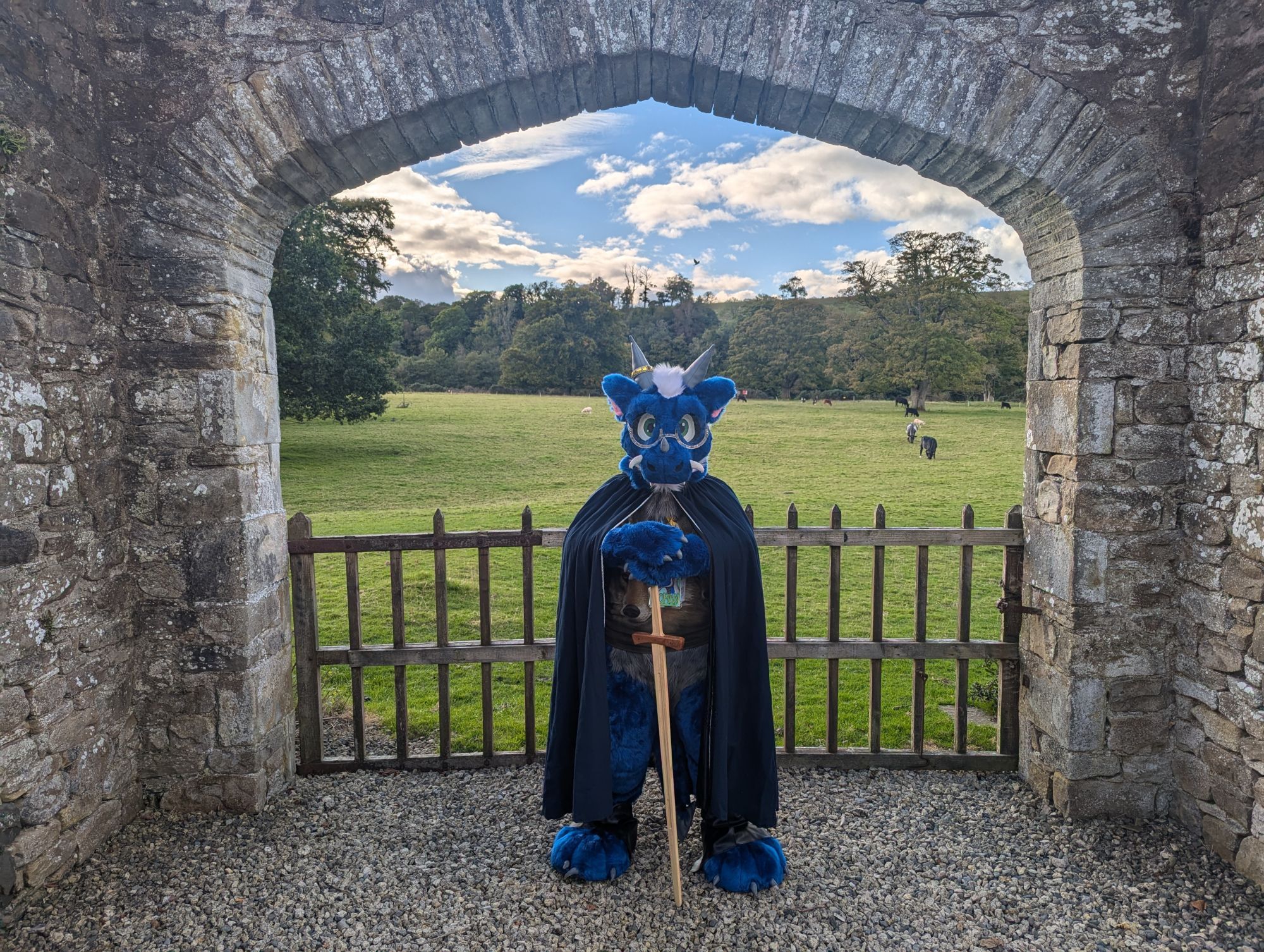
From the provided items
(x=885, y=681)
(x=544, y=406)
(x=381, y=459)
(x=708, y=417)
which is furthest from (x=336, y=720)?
(x=544, y=406)

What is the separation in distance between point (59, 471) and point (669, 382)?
2512mm

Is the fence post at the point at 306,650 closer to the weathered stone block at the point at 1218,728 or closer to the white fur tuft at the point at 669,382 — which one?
the white fur tuft at the point at 669,382

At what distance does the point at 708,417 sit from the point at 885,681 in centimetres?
336

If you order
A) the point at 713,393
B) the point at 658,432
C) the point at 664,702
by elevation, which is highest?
the point at 713,393

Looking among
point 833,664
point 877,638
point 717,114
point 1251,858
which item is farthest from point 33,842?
point 1251,858

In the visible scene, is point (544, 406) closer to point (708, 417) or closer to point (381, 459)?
point (381, 459)

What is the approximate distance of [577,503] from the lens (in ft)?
30.5

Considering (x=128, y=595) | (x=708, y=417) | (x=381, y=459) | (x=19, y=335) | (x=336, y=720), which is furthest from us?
(x=381, y=459)

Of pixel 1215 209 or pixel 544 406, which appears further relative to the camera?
pixel 544 406

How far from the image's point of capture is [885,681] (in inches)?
A: 207

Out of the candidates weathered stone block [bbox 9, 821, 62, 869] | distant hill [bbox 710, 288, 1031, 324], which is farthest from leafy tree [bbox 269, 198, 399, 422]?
weathered stone block [bbox 9, 821, 62, 869]

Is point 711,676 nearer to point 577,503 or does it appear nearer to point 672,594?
point 672,594

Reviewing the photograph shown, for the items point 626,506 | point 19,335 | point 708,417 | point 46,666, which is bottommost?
point 46,666

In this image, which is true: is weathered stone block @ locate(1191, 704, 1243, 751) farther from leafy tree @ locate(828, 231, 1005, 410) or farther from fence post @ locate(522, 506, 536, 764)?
leafy tree @ locate(828, 231, 1005, 410)
